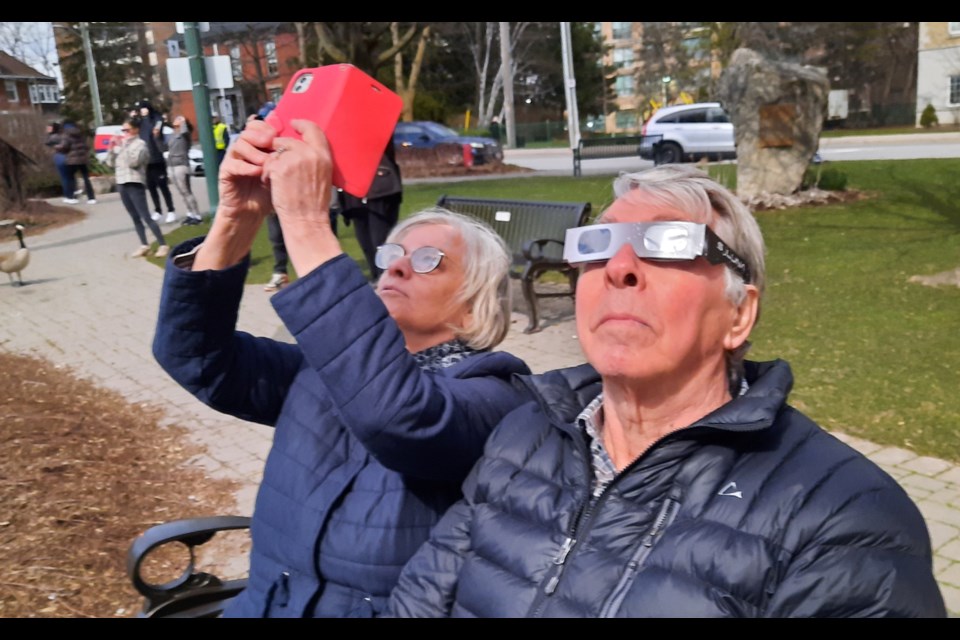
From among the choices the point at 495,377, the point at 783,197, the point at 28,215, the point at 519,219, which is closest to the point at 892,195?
the point at 783,197

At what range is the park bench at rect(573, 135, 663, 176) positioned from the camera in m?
23.8

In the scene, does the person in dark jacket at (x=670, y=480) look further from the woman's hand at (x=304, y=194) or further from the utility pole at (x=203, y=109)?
the utility pole at (x=203, y=109)

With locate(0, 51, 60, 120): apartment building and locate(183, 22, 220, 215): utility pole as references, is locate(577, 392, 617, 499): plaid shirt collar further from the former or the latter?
locate(0, 51, 60, 120): apartment building

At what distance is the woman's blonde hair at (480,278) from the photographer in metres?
2.39

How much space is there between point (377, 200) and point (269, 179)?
6.40 meters

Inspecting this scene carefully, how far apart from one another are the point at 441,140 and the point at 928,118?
22.9 m

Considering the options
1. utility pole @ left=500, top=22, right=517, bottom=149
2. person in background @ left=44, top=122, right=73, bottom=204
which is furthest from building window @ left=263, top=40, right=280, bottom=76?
person in background @ left=44, top=122, right=73, bottom=204

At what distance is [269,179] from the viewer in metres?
1.85

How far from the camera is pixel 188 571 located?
Answer: 8.63 feet

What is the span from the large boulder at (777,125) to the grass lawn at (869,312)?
0.88 m

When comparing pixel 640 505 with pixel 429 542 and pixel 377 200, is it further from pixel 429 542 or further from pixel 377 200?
pixel 377 200

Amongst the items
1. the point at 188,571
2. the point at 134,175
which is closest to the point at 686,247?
the point at 188,571

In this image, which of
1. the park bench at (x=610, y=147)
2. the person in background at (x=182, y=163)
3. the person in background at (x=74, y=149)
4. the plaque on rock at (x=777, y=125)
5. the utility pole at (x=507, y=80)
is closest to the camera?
the plaque on rock at (x=777, y=125)

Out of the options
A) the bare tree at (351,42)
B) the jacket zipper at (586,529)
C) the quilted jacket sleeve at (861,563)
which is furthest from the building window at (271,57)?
the quilted jacket sleeve at (861,563)
